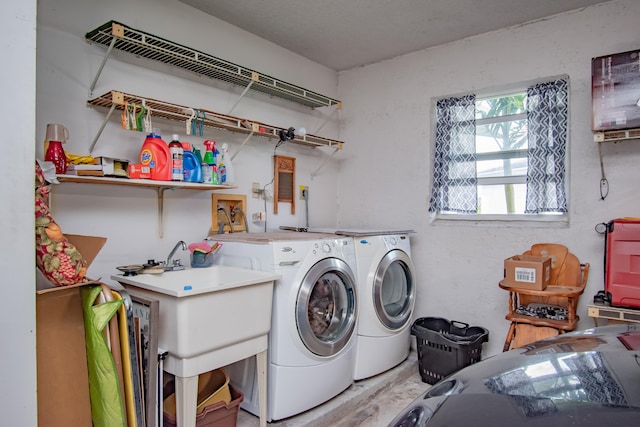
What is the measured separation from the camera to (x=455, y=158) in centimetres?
321

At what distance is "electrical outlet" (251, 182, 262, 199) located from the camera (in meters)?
3.09

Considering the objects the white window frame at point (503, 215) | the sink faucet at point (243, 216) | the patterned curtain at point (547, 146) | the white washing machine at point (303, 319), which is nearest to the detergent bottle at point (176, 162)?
the white washing machine at point (303, 319)

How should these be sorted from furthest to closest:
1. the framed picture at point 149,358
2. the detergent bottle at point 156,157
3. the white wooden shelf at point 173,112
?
the detergent bottle at point 156,157 < the white wooden shelf at point 173,112 < the framed picture at point 149,358

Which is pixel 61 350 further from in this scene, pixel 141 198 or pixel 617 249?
pixel 617 249

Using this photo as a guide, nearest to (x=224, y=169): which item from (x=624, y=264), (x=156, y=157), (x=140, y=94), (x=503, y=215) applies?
(x=156, y=157)

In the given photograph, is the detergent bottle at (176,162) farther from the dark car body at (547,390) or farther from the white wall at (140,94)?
the dark car body at (547,390)

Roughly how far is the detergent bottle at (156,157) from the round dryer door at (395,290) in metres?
1.54

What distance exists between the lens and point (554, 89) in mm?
2795

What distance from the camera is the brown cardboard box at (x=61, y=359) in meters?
1.44

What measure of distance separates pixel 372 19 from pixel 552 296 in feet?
7.56

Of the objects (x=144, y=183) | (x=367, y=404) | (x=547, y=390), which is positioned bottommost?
(x=367, y=404)

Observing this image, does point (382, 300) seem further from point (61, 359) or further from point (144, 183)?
point (61, 359)

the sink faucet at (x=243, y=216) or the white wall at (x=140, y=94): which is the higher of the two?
the white wall at (x=140, y=94)

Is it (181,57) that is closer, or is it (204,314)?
(204,314)
